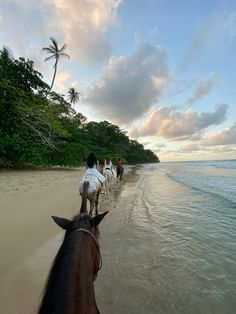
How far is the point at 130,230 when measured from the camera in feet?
21.3

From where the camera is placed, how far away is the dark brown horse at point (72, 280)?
140 centimetres

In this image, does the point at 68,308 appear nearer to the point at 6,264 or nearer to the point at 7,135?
the point at 6,264

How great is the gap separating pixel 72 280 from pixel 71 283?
3cm

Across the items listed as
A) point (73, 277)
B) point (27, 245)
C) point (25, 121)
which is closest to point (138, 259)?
point (27, 245)

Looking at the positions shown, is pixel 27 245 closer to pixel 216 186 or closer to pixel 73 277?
pixel 73 277

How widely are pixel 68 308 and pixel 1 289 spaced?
96.6 inches

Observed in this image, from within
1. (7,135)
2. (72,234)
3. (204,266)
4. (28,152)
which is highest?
(7,135)

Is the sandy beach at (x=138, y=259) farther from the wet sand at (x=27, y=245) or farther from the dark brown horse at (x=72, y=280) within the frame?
the dark brown horse at (x=72, y=280)

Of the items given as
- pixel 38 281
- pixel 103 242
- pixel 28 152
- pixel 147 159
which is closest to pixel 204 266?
pixel 103 242

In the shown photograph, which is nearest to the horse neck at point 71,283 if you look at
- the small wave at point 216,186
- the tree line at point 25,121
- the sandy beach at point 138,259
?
the sandy beach at point 138,259

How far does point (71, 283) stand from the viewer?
156 centimetres

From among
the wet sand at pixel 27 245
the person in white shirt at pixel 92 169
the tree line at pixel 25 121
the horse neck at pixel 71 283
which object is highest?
the tree line at pixel 25 121

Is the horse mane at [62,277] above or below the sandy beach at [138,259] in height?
above

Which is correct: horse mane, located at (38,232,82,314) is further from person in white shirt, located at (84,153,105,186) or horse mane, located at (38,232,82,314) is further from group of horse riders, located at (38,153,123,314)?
person in white shirt, located at (84,153,105,186)
